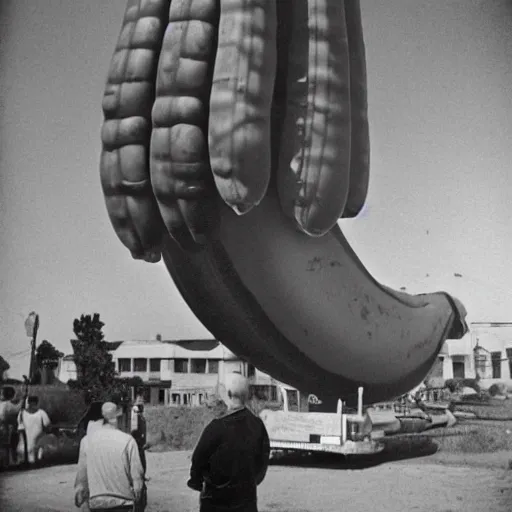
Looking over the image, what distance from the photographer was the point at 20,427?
3.45 metres

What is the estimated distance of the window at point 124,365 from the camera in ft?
11.0

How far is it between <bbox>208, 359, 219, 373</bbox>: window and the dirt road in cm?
33

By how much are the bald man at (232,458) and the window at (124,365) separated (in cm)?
46

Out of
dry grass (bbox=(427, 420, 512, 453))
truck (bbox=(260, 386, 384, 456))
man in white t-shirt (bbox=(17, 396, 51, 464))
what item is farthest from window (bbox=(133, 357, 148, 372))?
dry grass (bbox=(427, 420, 512, 453))

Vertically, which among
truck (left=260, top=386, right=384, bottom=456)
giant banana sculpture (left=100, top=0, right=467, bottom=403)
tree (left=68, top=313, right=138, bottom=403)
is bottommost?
truck (left=260, top=386, right=384, bottom=456)

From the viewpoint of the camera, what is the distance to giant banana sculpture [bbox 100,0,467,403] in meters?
2.99

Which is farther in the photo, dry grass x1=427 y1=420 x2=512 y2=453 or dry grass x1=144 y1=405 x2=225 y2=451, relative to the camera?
dry grass x1=427 y1=420 x2=512 y2=453

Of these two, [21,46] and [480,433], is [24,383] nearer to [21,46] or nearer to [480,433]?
[21,46]

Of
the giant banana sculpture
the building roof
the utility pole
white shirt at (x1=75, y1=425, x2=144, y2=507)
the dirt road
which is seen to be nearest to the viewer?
the giant banana sculpture

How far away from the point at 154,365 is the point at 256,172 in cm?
92

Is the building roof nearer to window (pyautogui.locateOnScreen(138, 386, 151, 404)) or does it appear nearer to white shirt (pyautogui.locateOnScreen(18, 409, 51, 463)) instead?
window (pyautogui.locateOnScreen(138, 386, 151, 404))

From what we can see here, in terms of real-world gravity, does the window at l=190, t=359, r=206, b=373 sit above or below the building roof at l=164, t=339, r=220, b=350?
below

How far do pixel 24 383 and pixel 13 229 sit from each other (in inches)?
26.5

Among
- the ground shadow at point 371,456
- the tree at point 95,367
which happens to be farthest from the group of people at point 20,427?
the ground shadow at point 371,456
